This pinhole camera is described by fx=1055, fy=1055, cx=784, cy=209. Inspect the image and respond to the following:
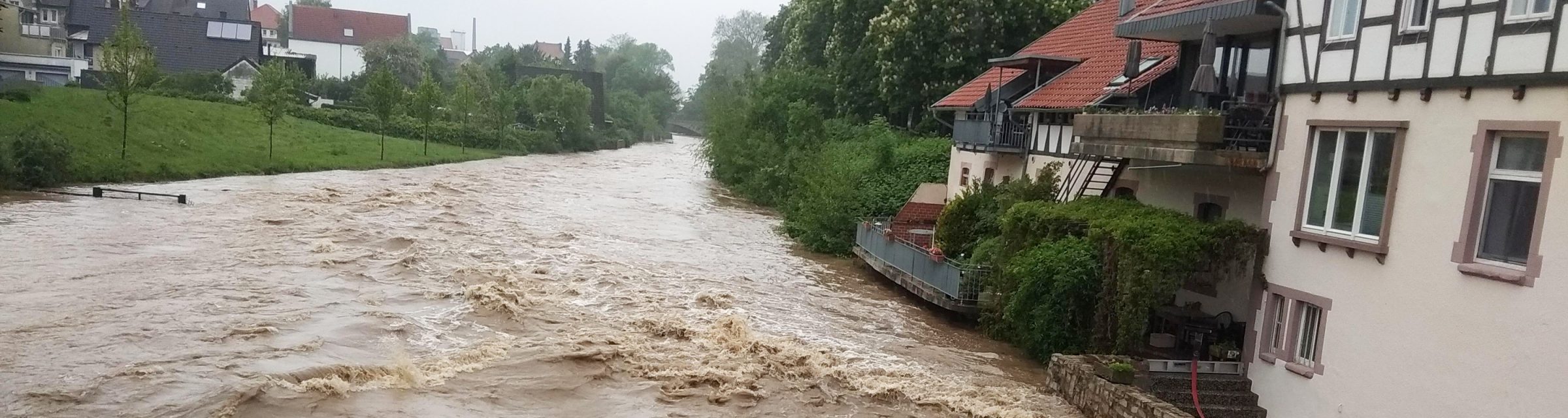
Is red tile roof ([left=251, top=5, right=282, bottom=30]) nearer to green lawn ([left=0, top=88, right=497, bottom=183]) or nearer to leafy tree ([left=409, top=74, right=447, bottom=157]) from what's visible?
leafy tree ([left=409, top=74, right=447, bottom=157])

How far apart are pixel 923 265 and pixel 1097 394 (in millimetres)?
8066

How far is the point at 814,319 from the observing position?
64.5 ft

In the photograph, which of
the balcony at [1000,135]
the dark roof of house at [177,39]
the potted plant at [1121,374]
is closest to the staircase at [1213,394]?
the potted plant at [1121,374]

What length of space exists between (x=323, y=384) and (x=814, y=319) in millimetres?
9256

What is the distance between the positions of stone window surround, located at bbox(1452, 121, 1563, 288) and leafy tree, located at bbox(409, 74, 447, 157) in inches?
2107

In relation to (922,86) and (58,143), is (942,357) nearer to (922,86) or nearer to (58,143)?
(922,86)

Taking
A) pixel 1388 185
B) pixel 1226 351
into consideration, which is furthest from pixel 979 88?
pixel 1388 185

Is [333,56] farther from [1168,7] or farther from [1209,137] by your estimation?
[1209,137]

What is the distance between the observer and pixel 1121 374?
1369cm

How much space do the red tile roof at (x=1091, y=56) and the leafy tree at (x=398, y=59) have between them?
221 feet

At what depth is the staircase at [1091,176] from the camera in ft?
64.0

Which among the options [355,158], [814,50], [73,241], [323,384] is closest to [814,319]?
[323,384]

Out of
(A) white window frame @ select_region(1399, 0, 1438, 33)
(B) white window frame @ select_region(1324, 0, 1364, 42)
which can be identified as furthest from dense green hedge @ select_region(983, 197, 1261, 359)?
(A) white window frame @ select_region(1399, 0, 1438, 33)

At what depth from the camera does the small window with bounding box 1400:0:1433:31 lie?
11875 mm
